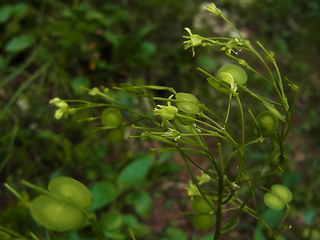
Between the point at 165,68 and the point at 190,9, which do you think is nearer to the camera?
the point at 165,68

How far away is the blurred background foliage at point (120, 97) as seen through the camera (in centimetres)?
122

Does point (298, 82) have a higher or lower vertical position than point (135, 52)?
lower

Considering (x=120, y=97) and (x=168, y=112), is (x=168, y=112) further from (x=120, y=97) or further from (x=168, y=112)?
(x=120, y=97)

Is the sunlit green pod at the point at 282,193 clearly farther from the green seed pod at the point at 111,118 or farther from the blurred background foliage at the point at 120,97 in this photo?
the blurred background foliage at the point at 120,97

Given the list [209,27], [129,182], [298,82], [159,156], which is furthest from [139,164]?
[298,82]

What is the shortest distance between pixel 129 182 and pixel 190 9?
37.3 inches

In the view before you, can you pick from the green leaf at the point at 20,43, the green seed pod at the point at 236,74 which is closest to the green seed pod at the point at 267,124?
the green seed pod at the point at 236,74

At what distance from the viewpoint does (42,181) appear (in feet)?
4.20

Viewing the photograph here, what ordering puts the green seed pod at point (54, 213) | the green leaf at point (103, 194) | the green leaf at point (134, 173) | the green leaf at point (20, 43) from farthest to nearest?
the green leaf at point (20, 43), the green leaf at point (134, 173), the green leaf at point (103, 194), the green seed pod at point (54, 213)

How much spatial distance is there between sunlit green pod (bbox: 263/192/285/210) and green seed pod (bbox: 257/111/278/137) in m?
0.09

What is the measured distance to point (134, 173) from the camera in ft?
3.76

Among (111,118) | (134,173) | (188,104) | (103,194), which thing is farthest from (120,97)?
(188,104)

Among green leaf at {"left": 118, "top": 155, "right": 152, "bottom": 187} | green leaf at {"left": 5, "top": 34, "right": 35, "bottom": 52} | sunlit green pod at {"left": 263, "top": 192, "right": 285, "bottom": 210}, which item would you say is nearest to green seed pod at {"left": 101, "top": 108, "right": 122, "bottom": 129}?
Result: sunlit green pod at {"left": 263, "top": 192, "right": 285, "bottom": 210}

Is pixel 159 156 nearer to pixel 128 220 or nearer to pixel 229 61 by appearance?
pixel 128 220
